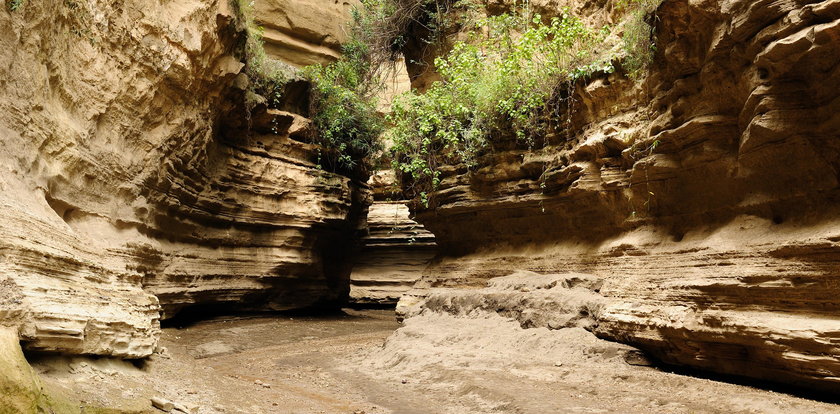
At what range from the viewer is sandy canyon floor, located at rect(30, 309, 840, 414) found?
4.69m

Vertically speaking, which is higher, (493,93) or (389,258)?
(493,93)

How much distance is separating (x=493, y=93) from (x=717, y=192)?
4866 mm

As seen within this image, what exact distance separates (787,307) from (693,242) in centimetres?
160

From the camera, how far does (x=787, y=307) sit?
4.93m

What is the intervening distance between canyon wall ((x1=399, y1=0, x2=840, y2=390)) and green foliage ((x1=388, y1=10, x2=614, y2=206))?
0.66m

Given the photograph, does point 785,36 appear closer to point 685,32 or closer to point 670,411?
point 685,32

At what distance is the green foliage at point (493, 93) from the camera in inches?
367

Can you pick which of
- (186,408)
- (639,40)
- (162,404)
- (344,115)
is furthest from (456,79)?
(162,404)

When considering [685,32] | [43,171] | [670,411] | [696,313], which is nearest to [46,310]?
[43,171]

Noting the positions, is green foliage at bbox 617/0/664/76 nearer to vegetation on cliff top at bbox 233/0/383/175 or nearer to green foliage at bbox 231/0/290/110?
green foliage at bbox 231/0/290/110

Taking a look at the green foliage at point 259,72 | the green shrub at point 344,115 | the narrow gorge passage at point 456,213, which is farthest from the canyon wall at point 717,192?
Result: the green shrub at point 344,115

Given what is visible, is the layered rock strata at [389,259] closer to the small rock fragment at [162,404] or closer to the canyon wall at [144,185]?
the canyon wall at [144,185]

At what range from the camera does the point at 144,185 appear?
9391mm

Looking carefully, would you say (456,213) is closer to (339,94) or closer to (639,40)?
(639,40)
